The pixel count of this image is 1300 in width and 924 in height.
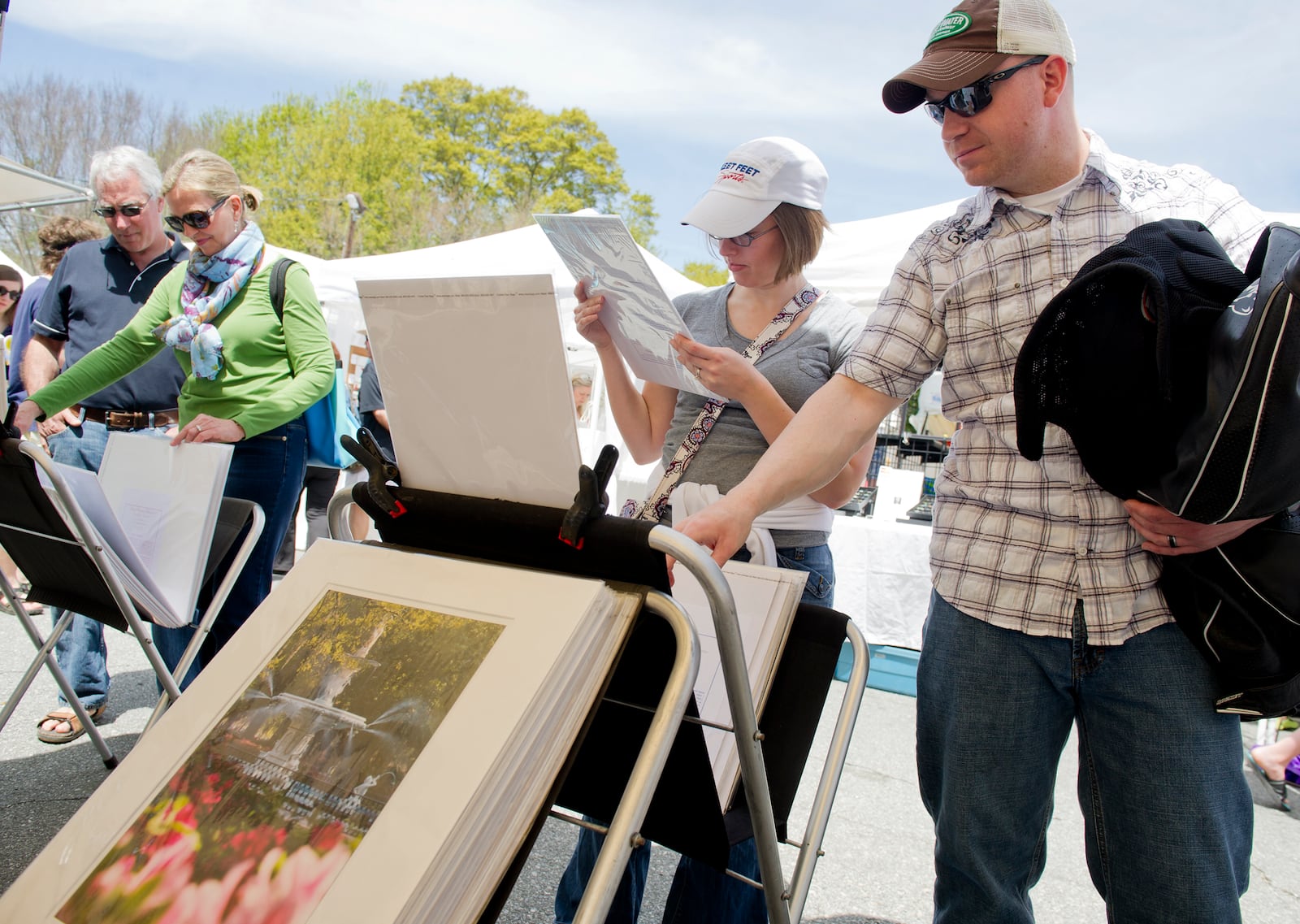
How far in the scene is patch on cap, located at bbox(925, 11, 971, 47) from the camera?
131cm

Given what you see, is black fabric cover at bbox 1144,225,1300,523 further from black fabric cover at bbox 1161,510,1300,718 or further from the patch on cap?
the patch on cap

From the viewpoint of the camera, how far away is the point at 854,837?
9.30ft

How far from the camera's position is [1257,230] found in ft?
4.24

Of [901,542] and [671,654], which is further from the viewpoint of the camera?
[901,542]

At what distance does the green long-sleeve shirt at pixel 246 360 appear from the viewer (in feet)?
8.53

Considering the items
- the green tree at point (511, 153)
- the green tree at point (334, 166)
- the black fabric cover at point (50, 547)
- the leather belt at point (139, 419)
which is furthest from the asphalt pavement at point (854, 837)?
the green tree at point (511, 153)

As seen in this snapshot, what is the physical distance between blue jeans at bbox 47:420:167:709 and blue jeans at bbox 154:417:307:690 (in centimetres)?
67

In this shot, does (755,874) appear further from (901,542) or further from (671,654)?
(901,542)

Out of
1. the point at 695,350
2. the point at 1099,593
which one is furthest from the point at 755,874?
the point at 695,350

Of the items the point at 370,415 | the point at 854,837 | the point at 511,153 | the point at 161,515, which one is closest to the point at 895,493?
the point at 854,837

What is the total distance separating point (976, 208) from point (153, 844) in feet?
4.74

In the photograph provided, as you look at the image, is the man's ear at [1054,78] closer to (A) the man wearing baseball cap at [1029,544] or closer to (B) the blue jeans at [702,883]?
(A) the man wearing baseball cap at [1029,544]

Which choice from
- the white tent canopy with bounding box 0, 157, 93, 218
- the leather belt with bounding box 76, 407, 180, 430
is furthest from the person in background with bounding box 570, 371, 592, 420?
the leather belt with bounding box 76, 407, 180, 430

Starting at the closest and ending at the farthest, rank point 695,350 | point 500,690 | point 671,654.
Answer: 1. point 500,690
2. point 671,654
3. point 695,350
